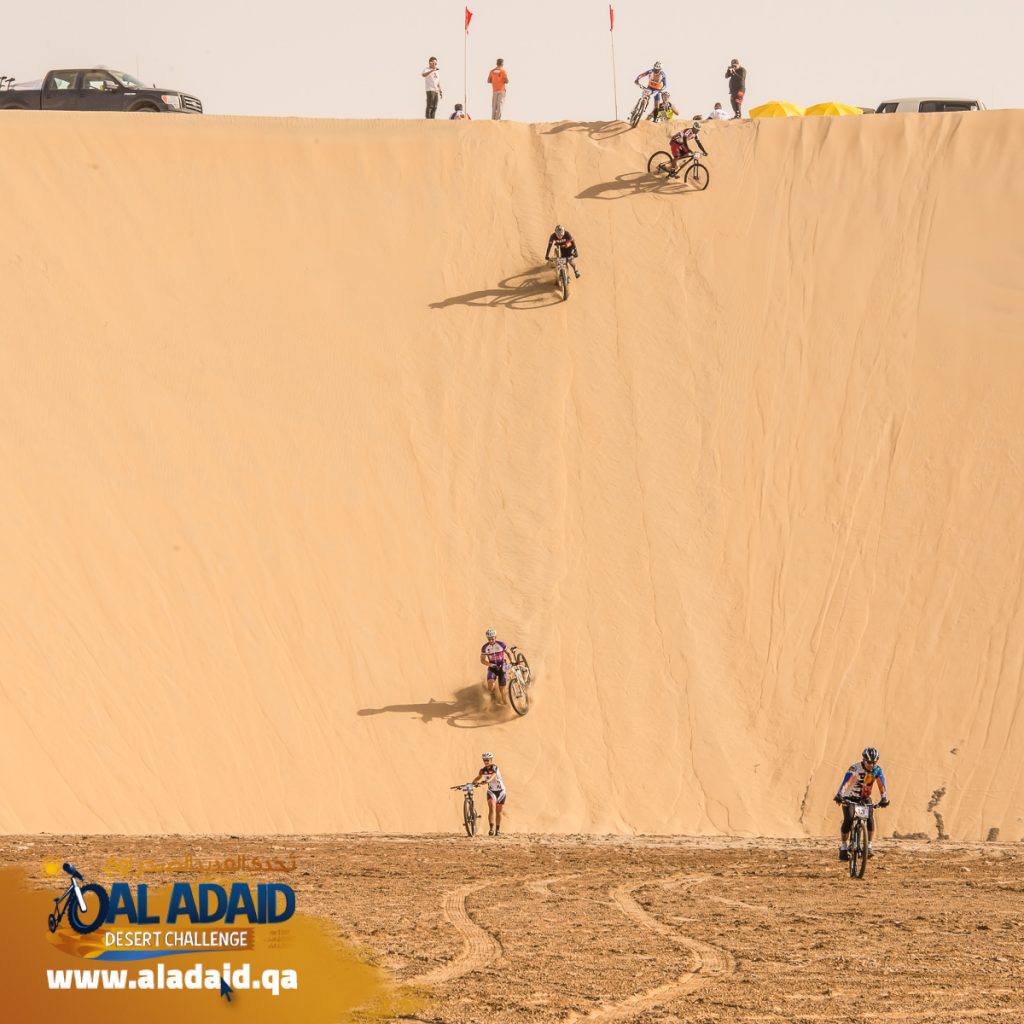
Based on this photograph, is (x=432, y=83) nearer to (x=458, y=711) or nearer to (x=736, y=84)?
(x=736, y=84)

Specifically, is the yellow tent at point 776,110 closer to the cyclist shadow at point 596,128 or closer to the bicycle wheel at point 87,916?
the cyclist shadow at point 596,128

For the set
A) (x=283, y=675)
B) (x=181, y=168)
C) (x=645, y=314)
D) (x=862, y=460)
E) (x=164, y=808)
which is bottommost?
(x=164, y=808)

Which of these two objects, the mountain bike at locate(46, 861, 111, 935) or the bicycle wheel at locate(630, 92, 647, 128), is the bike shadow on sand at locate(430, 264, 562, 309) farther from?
the mountain bike at locate(46, 861, 111, 935)

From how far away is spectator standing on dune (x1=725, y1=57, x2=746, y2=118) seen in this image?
83.9 ft

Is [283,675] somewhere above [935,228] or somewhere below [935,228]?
below

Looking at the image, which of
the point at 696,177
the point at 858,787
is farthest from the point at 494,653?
the point at 696,177

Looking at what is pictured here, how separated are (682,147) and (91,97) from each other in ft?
33.0

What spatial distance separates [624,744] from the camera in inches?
631

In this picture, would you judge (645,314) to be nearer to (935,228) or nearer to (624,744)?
(935,228)

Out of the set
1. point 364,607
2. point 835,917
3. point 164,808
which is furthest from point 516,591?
point 835,917

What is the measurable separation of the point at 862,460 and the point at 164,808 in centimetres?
978

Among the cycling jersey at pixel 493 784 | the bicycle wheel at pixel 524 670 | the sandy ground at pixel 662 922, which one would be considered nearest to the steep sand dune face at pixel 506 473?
the bicycle wheel at pixel 524 670

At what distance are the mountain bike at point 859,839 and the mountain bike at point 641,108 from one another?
15312 millimetres

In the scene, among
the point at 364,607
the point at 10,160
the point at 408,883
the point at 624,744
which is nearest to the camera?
the point at 408,883
